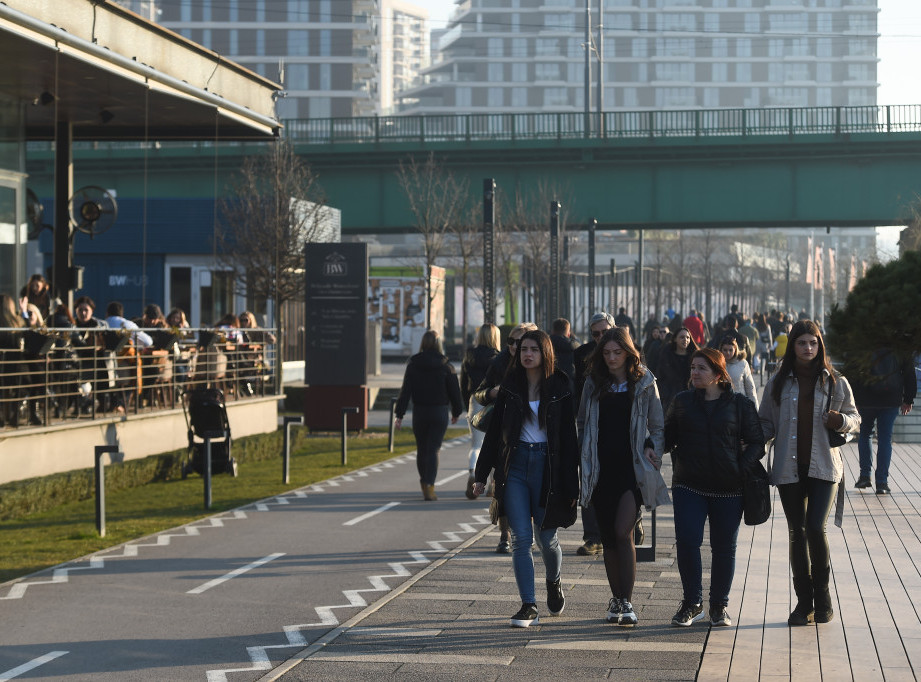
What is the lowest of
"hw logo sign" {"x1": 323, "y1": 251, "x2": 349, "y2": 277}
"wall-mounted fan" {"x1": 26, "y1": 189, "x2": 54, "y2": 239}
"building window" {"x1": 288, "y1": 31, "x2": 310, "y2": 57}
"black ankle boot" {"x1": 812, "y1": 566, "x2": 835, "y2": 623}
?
"black ankle boot" {"x1": 812, "y1": 566, "x2": 835, "y2": 623}

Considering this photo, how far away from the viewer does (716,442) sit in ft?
26.2

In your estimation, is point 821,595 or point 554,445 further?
point 554,445

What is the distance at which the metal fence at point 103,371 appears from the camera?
15820 mm

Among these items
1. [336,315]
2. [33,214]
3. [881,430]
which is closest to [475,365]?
[881,430]

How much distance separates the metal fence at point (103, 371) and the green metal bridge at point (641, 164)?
69.0 ft

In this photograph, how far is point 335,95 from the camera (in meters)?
123

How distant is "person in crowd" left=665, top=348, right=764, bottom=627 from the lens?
26.3ft

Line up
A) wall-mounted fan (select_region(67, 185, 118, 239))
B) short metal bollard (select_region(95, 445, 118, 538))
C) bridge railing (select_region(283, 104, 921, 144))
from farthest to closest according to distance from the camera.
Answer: bridge railing (select_region(283, 104, 921, 144)) → wall-mounted fan (select_region(67, 185, 118, 239)) → short metal bollard (select_region(95, 445, 118, 538))

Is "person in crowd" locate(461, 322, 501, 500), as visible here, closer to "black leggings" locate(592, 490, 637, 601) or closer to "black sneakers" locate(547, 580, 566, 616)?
"black sneakers" locate(547, 580, 566, 616)

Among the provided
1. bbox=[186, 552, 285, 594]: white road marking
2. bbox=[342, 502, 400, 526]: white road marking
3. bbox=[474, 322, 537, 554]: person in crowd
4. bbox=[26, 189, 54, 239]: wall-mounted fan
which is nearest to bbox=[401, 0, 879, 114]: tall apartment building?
bbox=[26, 189, 54, 239]: wall-mounted fan

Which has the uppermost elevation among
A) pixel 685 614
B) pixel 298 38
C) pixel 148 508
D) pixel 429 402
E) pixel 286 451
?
pixel 298 38

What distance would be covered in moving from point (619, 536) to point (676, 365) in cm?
701

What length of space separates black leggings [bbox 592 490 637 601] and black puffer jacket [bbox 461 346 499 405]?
5.20 m

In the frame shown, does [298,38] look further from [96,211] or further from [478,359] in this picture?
[478,359]
